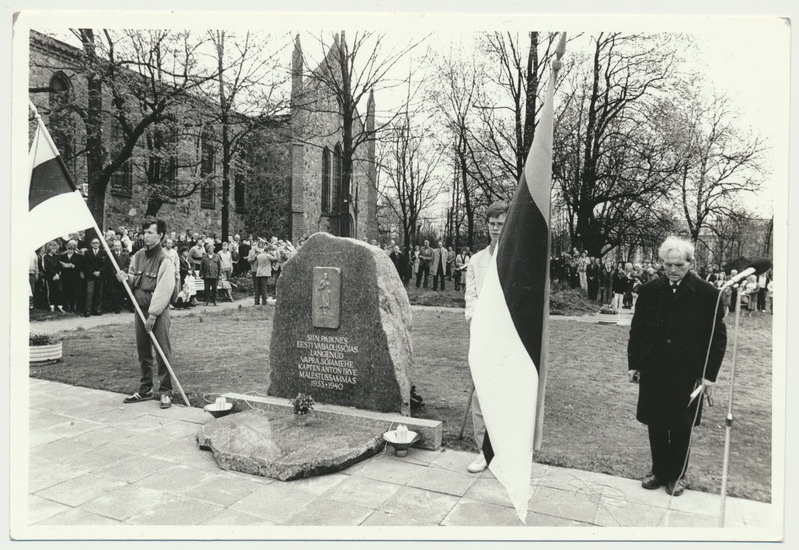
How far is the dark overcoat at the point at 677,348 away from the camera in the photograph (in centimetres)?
410

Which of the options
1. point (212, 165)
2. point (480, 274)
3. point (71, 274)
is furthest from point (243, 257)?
point (480, 274)

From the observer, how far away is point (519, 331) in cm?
346

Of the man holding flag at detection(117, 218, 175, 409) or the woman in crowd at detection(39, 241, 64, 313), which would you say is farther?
the woman in crowd at detection(39, 241, 64, 313)

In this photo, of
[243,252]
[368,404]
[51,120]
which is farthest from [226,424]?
[243,252]

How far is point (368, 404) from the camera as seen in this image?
545cm

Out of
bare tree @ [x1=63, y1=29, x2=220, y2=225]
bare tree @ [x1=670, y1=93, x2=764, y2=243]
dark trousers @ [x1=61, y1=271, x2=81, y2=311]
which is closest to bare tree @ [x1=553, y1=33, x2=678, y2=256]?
bare tree @ [x1=670, y1=93, x2=764, y2=243]

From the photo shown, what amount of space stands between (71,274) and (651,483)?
1386cm

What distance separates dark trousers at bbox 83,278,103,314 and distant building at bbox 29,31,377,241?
387cm

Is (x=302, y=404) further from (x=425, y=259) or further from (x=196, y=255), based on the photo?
(x=425, y=259)

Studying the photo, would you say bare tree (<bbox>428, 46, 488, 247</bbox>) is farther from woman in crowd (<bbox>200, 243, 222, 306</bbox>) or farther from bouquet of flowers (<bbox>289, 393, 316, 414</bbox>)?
bouquet of flowers (<bbox>289, 393, 316, 414</bbox>)

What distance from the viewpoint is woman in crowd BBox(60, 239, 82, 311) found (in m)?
13.8

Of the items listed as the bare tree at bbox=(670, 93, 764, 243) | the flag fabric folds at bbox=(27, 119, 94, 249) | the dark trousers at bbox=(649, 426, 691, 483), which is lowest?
the dark trousers at bbox=(649, 426, 691, 483)

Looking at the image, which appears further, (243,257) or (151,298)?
(243,257)
